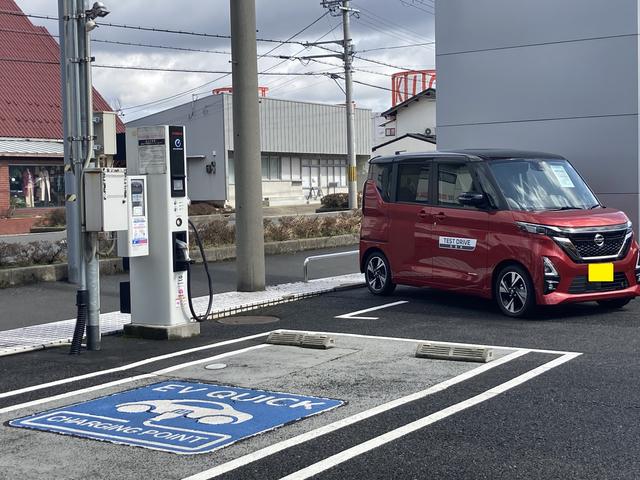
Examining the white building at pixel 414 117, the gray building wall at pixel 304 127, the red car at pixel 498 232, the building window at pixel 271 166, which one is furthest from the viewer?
the white building at pixel 414 117

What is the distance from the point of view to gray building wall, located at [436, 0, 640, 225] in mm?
15555

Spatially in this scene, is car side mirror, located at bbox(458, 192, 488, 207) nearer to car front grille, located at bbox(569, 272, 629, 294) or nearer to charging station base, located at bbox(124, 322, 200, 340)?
car front grille, located at bbox(569, 272, 629, 294)

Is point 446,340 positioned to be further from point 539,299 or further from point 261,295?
point 261,295

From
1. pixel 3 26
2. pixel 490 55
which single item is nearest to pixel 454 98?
pixel 490 55

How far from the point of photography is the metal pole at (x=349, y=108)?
3759 cm

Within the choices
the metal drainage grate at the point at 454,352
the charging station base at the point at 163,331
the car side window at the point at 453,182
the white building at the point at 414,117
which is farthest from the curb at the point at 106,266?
the white building at the point at 414,117

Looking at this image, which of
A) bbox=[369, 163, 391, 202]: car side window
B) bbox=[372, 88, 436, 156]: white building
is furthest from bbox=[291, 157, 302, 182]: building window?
bbox=[369, 163, 391, 202]: car side window

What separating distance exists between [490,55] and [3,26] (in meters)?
25.0

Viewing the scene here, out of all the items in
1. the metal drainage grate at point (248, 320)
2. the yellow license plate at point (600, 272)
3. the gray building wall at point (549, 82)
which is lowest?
the metal drainage grate at point (248, 320)

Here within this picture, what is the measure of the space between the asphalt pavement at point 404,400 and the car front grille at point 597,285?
1.28 ft

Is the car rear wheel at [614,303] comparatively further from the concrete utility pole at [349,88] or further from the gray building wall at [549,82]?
the concrete utility pole at [349,88]

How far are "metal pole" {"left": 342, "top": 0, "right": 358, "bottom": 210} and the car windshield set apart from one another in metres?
25.1

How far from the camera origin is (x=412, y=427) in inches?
249

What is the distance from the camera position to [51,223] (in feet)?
105
